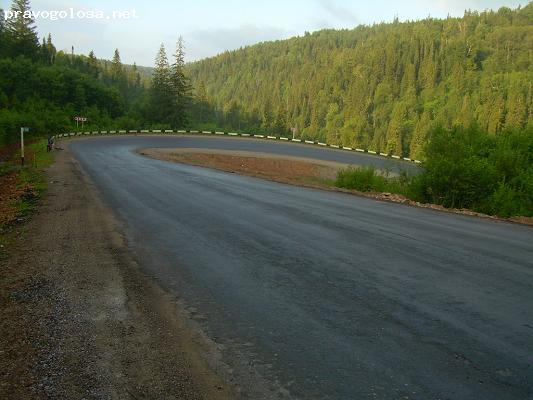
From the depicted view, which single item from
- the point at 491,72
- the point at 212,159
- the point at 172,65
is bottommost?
the point at 212,159

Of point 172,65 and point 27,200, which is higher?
point 172,65

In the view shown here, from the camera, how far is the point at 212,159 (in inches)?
1485

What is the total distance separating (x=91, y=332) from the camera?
15.1 feet

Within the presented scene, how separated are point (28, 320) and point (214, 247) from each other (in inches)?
147

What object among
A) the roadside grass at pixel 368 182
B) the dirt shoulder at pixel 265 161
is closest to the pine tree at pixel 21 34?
the dirt shoulder at pixel 265 161

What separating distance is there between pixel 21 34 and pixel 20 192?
289ft

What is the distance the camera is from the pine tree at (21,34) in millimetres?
86750

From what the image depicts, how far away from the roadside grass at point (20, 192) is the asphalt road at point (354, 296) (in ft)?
7.82

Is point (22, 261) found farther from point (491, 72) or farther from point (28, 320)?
point (491, 72)

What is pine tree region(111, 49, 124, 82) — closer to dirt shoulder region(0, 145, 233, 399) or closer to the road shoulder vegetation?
the road shoulder vegetation

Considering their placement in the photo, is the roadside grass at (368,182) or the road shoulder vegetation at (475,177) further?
the roadside grass at (368,182)

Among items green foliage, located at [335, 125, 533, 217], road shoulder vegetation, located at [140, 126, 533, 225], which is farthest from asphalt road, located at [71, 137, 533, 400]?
green foliage, located at [335, 125, 533, 217]

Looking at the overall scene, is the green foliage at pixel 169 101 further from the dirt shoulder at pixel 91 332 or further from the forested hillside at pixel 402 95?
the dirt shoulder at pixel 91 332

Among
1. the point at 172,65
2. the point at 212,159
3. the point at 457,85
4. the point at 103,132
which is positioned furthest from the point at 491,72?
the point at 212,159
